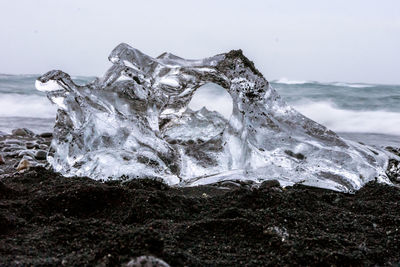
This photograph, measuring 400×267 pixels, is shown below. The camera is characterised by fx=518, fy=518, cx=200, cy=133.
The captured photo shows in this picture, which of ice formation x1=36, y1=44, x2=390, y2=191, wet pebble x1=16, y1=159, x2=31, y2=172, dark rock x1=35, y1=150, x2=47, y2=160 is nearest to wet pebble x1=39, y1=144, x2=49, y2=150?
dark rock x1=35, y1=150, x2=47, y2=160

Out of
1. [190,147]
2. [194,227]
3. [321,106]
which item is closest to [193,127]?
[190,147]

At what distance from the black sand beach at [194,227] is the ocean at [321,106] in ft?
18.2

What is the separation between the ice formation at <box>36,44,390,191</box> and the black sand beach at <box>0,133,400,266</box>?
2.27 feet

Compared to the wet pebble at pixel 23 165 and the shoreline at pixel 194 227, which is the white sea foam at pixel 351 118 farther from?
the shoreline at pixel 194 227

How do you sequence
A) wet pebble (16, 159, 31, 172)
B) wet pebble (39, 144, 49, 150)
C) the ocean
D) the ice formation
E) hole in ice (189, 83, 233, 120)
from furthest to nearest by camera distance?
hole in ice (189, 83, 233, 120), the ocean, wet pebble (39, 144, 49, 150), wet pebble (16, 159, 31, 172), the ice formation

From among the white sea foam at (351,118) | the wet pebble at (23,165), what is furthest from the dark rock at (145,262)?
the white sea foam at (351,118)

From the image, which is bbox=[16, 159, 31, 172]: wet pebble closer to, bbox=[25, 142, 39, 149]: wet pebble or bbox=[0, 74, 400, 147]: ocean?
bbox=[25, 142, 39, 149]: wet pebble

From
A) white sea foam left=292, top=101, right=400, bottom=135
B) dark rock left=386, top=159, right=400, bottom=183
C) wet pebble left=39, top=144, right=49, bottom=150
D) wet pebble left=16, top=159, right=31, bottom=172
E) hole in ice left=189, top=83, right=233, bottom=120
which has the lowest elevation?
hole in ice left=189, top=83, right=233, bottom=120

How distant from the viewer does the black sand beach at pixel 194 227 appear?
218 cm

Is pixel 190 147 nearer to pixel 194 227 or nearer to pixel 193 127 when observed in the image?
pixel 193 127

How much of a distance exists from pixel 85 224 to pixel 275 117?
7.78ft

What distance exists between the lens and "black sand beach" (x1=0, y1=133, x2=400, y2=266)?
85.7 inches

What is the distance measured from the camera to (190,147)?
15.9ft

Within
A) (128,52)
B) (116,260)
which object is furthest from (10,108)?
(116,260)
